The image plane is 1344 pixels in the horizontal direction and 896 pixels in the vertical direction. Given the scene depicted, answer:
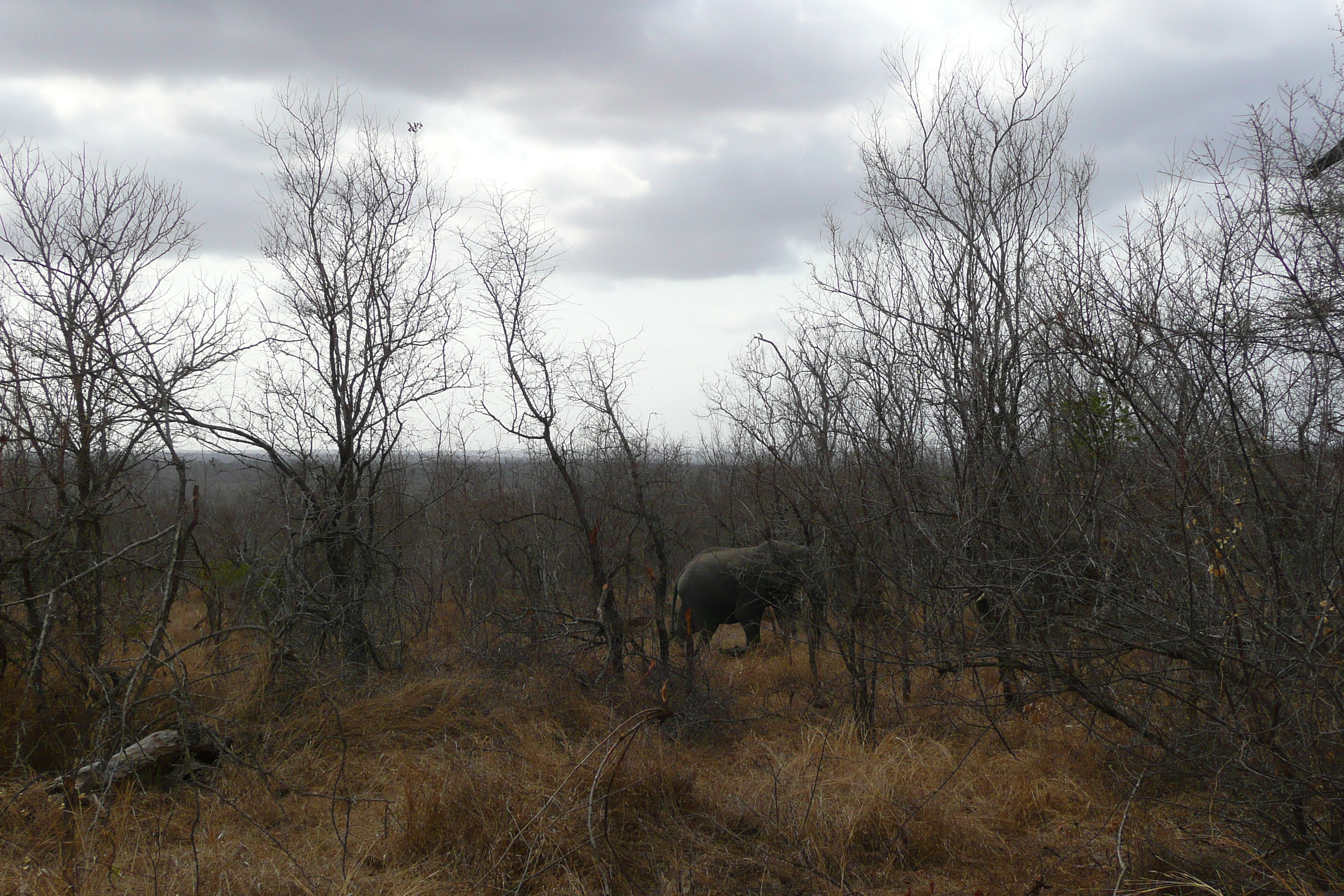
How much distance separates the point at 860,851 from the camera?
14.9 ft

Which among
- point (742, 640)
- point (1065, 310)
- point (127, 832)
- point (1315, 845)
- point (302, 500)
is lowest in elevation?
point (742, 640)

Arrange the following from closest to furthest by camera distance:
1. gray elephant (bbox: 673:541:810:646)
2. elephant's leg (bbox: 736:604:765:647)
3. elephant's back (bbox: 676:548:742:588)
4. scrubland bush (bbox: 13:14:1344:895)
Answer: scrubland bush (bbox: 13:14:1344:895) → gray elephant (bbox: 673:541:810:646) → elephant's leg (bbox: 736:604:765:647) → elephant's back (bbox: 676:548:742:588)

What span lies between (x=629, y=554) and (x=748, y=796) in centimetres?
384

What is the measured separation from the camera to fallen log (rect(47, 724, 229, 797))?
514 centimetres

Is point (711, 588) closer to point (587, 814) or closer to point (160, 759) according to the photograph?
point (160, 759)

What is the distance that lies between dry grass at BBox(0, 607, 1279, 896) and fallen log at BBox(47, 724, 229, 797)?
170mm

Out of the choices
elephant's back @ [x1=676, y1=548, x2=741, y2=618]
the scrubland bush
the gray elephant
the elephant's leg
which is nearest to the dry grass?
the scrubland bush

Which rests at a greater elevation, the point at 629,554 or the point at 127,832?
the point at 629,554

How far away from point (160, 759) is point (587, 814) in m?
3.53

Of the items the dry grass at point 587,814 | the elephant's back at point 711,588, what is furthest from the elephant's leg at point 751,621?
the dry grass at point 587,814

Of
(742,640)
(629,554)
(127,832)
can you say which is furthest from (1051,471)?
(742,640)

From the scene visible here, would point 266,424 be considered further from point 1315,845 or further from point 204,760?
point 1315,845

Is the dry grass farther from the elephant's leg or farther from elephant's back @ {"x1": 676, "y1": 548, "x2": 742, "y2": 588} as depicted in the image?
elephant's back @ {"x1": 676, "y1": 548, "x2": 742, "y2": 588}

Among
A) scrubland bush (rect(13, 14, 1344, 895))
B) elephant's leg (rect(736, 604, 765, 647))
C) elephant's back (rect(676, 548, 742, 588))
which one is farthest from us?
elephant's back (rect(676, 548, 742, 588))
